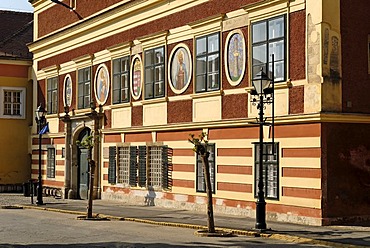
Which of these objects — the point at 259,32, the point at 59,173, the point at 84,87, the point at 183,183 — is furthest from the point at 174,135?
the point at 59,173

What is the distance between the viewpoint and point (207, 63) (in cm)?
2366

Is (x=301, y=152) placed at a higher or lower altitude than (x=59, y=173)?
higher

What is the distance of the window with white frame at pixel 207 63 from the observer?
23125mm

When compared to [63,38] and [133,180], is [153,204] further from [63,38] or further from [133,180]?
[63,38]

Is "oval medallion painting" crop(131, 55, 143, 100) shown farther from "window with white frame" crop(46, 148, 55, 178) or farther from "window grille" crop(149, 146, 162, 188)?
"window with white frame" crop(46, 148, 55, 178)

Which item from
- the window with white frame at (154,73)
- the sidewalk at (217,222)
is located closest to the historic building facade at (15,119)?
the sidewalk at (217,222)

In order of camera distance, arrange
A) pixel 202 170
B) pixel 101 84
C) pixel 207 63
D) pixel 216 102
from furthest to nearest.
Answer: pixel 101 84 → pixel 202 170 → pixel 207 63 → pixel 216 102

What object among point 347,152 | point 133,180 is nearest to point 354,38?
point 347,152

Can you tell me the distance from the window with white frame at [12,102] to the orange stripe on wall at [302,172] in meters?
23.1

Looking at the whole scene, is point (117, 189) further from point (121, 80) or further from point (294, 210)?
point (294, 210)

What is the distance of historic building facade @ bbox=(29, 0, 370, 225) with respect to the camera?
62.4 feet

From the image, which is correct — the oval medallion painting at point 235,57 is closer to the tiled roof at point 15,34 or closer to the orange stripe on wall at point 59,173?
the orange stripe on wall at point 59,173

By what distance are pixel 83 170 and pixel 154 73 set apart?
8454mm

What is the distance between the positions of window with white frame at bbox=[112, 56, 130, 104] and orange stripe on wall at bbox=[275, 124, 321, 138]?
9887 millimetres
